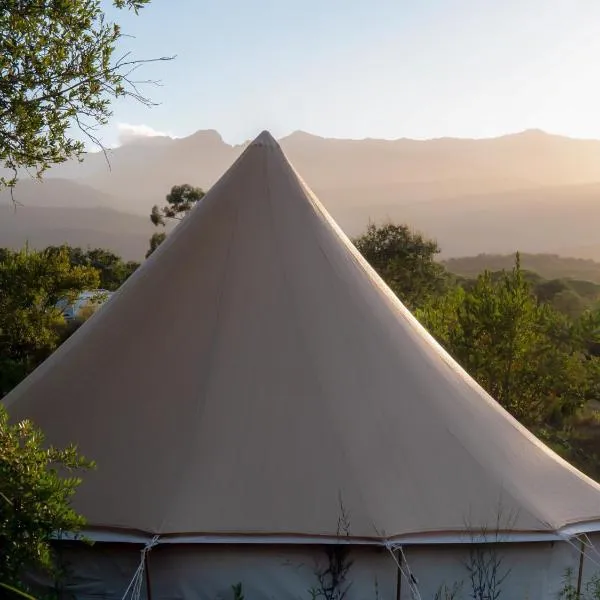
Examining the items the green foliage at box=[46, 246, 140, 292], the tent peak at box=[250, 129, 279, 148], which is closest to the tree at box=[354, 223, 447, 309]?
the green foliage at box=[46, 246, 140, 292]

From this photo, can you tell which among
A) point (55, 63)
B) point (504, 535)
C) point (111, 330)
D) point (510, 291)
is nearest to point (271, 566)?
point (504, 535)

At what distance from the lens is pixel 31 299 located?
14953 mm

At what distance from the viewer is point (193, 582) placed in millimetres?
3910

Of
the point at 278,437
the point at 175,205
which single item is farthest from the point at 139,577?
the point at 175,205

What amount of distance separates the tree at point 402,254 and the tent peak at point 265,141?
68.0 ft

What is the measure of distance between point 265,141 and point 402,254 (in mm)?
21296

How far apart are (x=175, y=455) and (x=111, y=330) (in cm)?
128

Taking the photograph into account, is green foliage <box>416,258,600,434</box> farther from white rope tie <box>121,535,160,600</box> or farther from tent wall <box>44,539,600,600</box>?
white rope tie <box>121,535,160,600</box>

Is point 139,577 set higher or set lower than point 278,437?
lower

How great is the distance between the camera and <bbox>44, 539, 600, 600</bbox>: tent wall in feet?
12.7

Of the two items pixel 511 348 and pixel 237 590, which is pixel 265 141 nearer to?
pixel 237 590

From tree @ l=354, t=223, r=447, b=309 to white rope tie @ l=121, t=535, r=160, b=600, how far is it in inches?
901

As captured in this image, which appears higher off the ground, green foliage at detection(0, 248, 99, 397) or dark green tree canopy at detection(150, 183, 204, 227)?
→ dark green tree canopy at detection(150, 183, 204, 227)

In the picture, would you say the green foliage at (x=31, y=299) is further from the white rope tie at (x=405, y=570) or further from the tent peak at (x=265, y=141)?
the white rope tie at (x=405, y=570)
